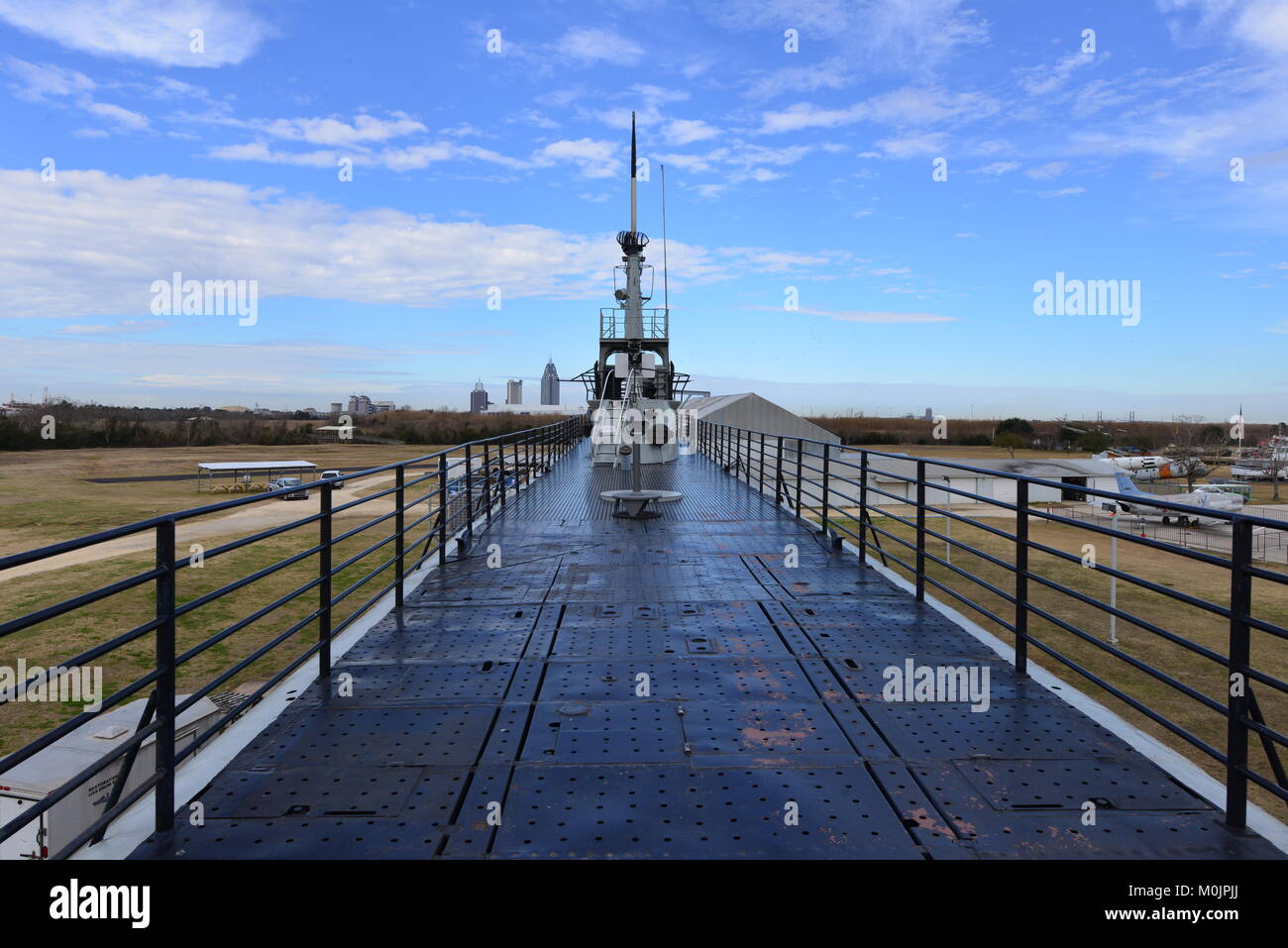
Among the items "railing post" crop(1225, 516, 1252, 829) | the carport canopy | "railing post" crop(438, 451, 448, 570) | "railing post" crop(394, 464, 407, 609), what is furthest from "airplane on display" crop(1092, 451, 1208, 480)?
"railing post" crop(1225, 516, 1252, 829)

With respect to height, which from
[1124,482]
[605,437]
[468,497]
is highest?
[605,437]

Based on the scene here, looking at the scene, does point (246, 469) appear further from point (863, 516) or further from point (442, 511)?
point (863, 516)

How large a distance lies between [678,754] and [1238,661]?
2.23 meters

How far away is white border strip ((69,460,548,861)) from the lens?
2809 millimetres

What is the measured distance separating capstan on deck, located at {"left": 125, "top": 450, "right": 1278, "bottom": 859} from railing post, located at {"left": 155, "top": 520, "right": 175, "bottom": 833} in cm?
11

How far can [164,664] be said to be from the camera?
294 cm

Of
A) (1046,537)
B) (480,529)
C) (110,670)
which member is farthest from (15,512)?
(1046,537)

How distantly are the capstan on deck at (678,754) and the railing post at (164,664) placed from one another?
0.11m

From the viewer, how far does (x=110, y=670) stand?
47.4ft

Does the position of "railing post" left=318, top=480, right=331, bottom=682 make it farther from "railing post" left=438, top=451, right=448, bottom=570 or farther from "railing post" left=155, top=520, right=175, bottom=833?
"railing post" left=438, top=451, right=448, bottom=570

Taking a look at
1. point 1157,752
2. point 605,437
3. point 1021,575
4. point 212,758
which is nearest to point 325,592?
point 212,758

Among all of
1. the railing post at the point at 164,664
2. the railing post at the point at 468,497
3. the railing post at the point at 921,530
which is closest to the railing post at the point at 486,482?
the railing post at the point at 468,497

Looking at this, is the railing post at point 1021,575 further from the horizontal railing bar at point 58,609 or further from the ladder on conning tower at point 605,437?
the ladder on conning tower at point 605,437

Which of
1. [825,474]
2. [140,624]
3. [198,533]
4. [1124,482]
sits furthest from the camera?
[1124,482]
